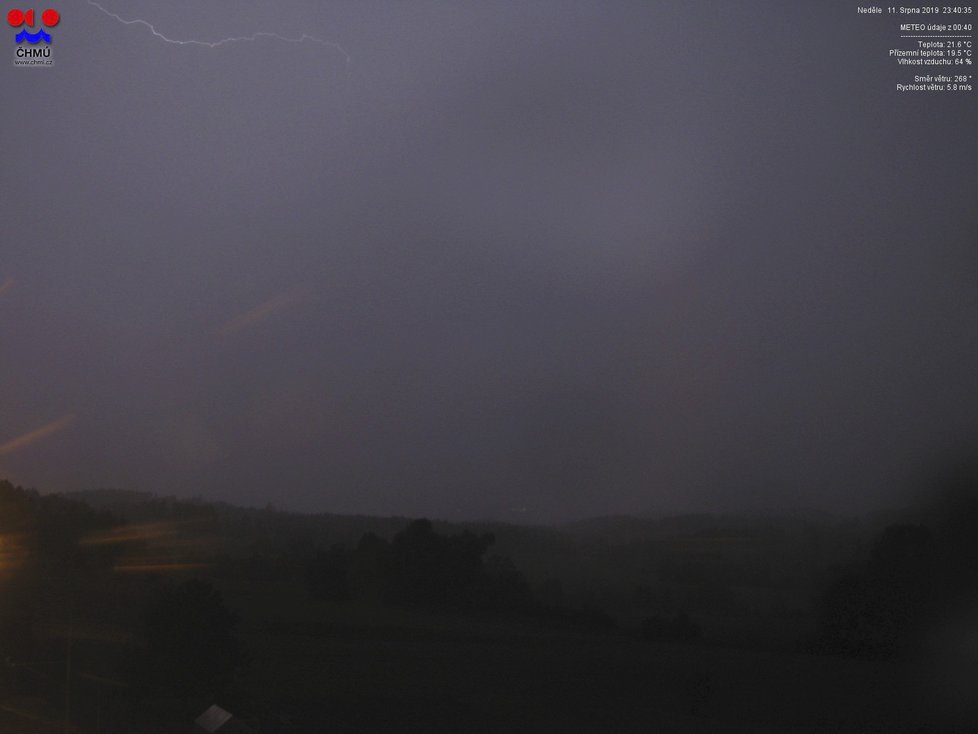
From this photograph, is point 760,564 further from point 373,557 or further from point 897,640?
point 373,557

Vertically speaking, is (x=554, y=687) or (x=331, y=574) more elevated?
(x=331, y=574)

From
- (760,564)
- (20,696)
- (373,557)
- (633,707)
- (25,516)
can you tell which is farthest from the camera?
(373,557)

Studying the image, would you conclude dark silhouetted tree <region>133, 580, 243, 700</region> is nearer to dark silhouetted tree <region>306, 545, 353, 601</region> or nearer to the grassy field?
the grassy field

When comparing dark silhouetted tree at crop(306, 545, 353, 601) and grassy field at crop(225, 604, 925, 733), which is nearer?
grassy field at crop(225, 604, 925, 733)

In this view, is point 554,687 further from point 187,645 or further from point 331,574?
point 331,574

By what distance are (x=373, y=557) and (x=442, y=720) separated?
10.0m

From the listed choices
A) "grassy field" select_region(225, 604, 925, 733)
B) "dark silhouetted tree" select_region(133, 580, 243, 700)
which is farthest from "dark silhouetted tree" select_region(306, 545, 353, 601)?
"dark silhouetted tree" select_region(133, 580, 243, 700)

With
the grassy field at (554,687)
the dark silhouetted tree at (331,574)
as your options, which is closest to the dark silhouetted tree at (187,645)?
the grassy field at (554,687)

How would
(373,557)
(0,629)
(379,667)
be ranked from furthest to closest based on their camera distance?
1. (373,557)
2. (379,667)
3. (0,629)

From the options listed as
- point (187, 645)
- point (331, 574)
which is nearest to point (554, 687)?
point (187, 645)

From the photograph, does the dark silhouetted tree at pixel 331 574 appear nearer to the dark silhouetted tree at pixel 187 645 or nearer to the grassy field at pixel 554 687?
the grassy field at pixel 554 687

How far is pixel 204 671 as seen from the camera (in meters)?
12.5

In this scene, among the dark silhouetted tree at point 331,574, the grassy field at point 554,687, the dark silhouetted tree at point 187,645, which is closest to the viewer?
the grassy field at point 554,687

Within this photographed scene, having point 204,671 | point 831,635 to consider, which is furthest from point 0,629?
point 831,635
